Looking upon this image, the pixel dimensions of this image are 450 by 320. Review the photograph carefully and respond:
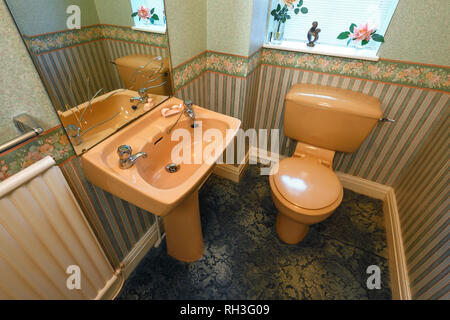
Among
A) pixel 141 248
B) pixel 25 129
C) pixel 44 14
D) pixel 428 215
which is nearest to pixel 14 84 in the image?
pixel 25 129

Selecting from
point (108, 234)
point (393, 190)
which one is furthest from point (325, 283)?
point (108, 234)

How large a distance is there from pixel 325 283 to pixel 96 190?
4.50 feet

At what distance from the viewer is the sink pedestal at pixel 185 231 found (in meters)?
1.21

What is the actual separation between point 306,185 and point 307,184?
0.01 m

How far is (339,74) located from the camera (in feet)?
5.05

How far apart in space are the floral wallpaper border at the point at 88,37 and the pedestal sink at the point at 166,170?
12.4 inches

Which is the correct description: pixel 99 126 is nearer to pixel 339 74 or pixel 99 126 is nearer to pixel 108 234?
pixel 108 234

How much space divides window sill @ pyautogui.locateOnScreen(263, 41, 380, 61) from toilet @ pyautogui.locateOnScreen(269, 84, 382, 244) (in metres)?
0.21

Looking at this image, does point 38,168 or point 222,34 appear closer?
point 38,168

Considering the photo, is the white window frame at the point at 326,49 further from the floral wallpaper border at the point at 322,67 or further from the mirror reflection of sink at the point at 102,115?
the mirror reflection of sink at the point at 102,115

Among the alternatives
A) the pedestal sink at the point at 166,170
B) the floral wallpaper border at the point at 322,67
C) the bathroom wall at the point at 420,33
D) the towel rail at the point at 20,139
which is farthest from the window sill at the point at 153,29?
the bathroom wall at the point at 420,33

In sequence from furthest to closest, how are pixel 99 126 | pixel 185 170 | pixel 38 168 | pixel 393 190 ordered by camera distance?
pixel 393 190 < pixel 185 170 < pixel 99 126 < pixel 38 168

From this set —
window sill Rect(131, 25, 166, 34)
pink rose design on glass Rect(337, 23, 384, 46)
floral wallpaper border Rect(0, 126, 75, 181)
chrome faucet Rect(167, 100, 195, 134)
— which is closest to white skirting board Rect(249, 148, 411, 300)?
pink rose design on glass Rect(337, 23, 384, 46)

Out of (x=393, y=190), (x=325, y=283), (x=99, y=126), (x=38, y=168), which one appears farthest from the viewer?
(x=393, y=190)
